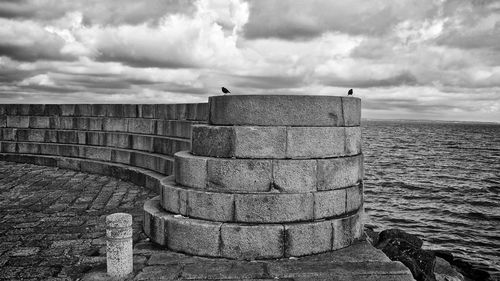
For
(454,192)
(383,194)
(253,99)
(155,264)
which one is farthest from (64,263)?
(454,192)

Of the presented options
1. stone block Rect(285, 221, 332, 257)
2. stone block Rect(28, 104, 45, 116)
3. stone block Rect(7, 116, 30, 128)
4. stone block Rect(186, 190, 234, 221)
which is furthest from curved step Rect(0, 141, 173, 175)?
stone block Rect(285, 221, 332, 257)

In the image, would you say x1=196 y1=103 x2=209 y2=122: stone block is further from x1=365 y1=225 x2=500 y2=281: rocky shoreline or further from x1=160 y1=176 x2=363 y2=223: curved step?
x1=365 y1=225 x2=500 y2=281: rocky shoreline

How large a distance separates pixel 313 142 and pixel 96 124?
928 cm

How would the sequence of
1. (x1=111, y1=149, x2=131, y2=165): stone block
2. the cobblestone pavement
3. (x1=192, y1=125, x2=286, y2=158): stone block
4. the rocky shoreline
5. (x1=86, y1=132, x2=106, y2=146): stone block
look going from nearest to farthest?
the cobblestone pavement
(x1=192, y1=125, x2=286, y2=158): stone block
the rocky shoreline
(x1=111, y1=149, x2=131, y2=165): stone block
(x1=86, y1=132, x2=106, y2=146): stone block

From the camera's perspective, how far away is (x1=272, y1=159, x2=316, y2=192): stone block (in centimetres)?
562

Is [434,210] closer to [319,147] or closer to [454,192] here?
[454,192]

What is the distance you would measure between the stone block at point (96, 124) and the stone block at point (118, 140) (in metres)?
0.58

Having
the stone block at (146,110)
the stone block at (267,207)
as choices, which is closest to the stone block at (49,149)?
the stone block at (146,110)

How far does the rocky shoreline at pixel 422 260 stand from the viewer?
25.5 ft

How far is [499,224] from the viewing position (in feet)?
59.2

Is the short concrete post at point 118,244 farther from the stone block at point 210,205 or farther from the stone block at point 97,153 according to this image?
the stone block at point 97,153

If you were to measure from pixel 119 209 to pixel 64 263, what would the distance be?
274cm

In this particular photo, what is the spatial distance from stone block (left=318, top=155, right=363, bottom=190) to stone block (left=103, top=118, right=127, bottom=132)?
8.04 metres

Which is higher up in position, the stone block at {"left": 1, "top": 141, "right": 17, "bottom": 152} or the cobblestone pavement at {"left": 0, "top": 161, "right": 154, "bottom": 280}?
the stone block at {"left": 1, "top": 141, "right": 17, "bottom": 152}
